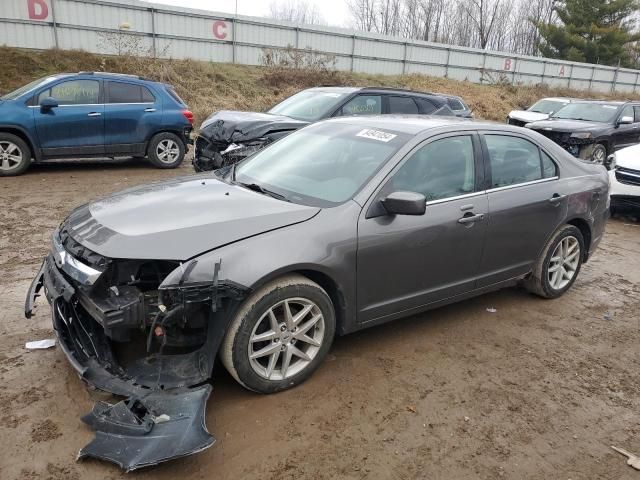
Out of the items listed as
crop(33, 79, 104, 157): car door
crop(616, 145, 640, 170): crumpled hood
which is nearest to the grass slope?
crop(33, 79, 104, 157): car door

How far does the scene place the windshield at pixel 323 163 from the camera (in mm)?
3770

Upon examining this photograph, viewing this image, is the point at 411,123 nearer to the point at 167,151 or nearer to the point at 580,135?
the point at 167,151

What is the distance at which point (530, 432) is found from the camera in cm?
316

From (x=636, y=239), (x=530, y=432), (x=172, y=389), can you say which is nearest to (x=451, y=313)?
(x=530, y=432)

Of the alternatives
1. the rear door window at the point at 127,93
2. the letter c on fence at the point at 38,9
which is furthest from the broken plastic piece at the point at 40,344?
the letter c on fence at the point at 38,9

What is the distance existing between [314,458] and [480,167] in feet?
8.67

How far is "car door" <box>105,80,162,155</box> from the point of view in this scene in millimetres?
9664

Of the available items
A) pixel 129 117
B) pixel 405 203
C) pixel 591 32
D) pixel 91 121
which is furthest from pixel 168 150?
pixel 591 32

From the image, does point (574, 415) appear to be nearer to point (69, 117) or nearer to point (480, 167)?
point (480, 167)

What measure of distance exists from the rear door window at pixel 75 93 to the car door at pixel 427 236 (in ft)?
→ 24.9

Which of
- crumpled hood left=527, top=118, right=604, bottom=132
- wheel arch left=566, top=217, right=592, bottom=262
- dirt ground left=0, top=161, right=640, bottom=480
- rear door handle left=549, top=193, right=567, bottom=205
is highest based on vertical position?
crumpled hood left=527, top=118, right=604, bottom=132

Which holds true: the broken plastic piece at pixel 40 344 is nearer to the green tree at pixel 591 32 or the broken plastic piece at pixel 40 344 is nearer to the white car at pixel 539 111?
the white car at pixel 539 111

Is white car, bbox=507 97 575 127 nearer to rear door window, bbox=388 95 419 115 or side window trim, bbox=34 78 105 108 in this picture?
rear door window, bbox=388 95 419 115

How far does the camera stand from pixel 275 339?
3.28m
